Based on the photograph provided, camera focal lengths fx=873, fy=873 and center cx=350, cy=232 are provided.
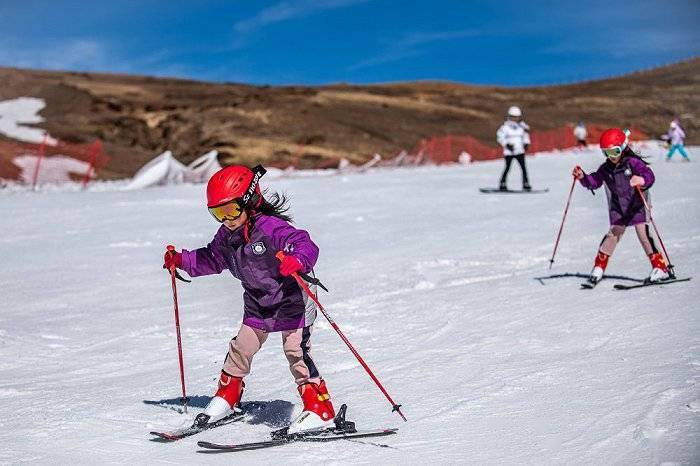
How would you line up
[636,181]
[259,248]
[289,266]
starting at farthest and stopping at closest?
[636,181], [259,248], [289,266]

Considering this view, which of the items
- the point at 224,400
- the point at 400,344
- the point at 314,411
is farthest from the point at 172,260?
the point at 400,344

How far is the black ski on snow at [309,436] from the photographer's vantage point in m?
4.51

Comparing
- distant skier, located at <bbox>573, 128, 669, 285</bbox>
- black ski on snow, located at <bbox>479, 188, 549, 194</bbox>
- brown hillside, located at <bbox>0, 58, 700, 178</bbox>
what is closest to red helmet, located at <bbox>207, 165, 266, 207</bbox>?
distant skier, located at <bbox>573, 128, 669, 285</bbox>

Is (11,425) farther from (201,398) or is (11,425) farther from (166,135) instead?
(166,135)

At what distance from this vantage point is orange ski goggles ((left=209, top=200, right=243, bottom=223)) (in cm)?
464

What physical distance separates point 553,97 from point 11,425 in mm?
87096

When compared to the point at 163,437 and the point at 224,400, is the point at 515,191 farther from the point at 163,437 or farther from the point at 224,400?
the point at 163,437

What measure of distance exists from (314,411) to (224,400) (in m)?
0.55

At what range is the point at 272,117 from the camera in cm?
4856

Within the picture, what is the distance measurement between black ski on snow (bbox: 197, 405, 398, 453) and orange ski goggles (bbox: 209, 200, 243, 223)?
1.18 meters

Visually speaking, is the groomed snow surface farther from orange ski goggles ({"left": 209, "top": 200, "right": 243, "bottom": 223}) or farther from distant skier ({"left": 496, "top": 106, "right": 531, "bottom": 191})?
distant skier ({"left": 496, "top": 106, "right": 531, "bottom": 191})

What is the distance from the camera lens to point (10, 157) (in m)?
21.8

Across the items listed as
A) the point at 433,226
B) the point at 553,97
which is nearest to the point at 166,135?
the point at 433,226

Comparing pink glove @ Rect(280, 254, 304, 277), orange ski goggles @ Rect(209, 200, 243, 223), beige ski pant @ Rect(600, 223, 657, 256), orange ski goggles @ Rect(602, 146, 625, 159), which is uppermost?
orange ski goggles @ Rect(602, 146, 625, 159)
